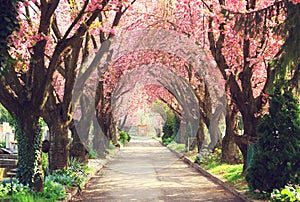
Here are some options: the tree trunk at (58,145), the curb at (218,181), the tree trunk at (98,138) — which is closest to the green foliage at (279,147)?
the curb at (218,181)

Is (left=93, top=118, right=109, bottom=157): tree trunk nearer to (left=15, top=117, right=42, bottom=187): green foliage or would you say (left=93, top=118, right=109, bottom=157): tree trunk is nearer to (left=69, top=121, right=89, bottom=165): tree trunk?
(left=69, top=121, right=89, bottom=165): tree trunk

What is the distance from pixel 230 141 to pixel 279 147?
8.79m

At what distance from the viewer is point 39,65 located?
37.7 ft

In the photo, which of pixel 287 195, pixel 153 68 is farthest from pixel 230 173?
pixel 153 68

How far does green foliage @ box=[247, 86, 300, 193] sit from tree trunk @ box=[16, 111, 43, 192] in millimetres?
5187

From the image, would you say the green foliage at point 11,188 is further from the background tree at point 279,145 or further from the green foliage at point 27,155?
the background tree at point 279,145

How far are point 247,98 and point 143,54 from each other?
12.4m

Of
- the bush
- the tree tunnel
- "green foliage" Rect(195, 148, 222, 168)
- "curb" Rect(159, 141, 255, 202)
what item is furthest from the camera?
the tree tunnel

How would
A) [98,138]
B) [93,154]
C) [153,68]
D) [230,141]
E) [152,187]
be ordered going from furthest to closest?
[98,138], [153,68], [93,154], [230,141], [152,187]

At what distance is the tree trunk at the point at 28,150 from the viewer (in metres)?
11.6

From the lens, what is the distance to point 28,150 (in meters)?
11.7

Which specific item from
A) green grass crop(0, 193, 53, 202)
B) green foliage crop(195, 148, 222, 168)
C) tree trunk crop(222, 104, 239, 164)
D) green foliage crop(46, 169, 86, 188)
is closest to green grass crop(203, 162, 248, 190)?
tree trunk crop(222, 104, 239, 164)

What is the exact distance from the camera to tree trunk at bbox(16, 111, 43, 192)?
458 inches

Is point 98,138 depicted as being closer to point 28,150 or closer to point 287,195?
point 28,150
